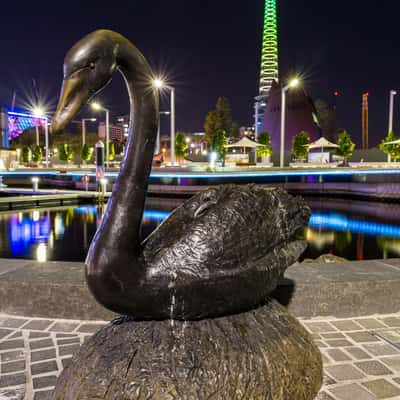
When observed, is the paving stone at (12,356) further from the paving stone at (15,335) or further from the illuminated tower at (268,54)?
the illuminated tower at (268,54)

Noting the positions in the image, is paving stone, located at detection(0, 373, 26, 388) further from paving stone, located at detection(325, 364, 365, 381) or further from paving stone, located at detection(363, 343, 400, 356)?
paving stone, located at detection(363, 343, 400, 356)

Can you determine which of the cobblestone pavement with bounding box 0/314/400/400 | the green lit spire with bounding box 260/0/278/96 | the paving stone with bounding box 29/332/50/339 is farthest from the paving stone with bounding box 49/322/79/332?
the green lit spire with bounding box 260/0/278/96

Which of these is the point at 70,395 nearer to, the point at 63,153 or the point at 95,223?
the point at 95,223

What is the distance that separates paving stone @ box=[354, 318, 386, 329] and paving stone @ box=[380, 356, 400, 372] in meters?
0.75

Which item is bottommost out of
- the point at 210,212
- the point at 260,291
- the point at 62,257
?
the point at 62,257

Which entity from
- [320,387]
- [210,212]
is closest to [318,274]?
[320,387]

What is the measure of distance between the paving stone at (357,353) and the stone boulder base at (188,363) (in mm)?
1186

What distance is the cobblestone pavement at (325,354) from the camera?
2.89m

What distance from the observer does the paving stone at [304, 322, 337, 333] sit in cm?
407

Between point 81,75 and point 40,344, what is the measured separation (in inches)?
111

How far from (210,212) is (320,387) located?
1.64m

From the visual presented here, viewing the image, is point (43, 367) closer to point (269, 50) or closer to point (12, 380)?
point (12, 380)

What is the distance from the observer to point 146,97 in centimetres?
226

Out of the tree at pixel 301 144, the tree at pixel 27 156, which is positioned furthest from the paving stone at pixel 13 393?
the tree at pixel 27 156
